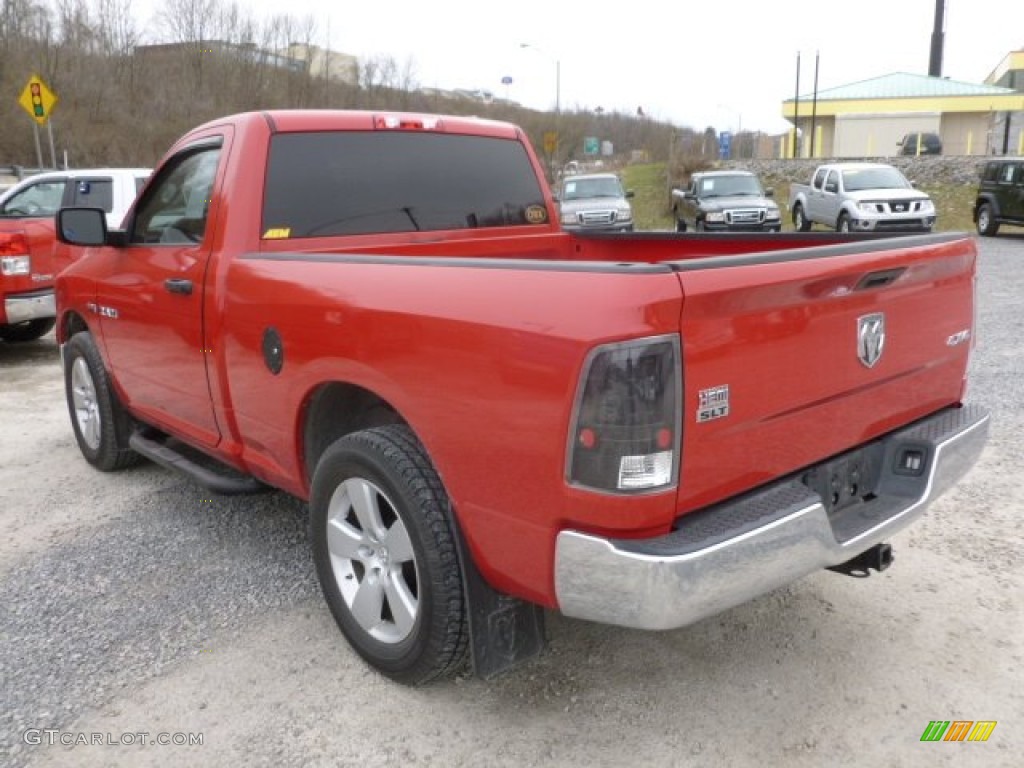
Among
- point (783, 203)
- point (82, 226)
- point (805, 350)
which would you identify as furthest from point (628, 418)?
point (783, 203)

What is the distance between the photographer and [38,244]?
8477 millimetres

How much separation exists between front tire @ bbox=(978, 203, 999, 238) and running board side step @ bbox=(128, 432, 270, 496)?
21094mm

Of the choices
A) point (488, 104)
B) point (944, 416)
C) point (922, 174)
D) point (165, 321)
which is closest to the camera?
point (944, 416)

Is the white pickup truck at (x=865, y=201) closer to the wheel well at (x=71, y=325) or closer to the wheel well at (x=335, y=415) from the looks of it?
the wheel well at (x=71, y=325)

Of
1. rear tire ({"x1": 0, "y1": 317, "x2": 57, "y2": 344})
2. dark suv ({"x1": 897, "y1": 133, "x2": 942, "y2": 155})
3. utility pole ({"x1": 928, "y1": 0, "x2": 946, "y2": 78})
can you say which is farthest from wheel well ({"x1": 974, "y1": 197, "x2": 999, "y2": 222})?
utility pole ({"x1": 928, "y1": 0, "x2": 946, "y2": 78})

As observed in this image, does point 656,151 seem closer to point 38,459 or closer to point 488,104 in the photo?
point 488,104

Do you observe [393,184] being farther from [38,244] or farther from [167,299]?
Answer: [38,244]

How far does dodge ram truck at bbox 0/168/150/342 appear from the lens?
8.29 meters

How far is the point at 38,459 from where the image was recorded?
5.59 metres

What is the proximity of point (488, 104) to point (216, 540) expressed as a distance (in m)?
75.4

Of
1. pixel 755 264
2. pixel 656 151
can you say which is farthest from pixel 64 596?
pixel 656 151

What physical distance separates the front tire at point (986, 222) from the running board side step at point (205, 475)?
21094 millimetres

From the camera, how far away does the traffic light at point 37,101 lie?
17.8m

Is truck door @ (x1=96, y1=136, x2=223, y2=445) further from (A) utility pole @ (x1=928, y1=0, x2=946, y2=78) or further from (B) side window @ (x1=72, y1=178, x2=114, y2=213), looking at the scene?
(A) utility pole @ (x1=928, y1=0, x2=946, y2=78)
